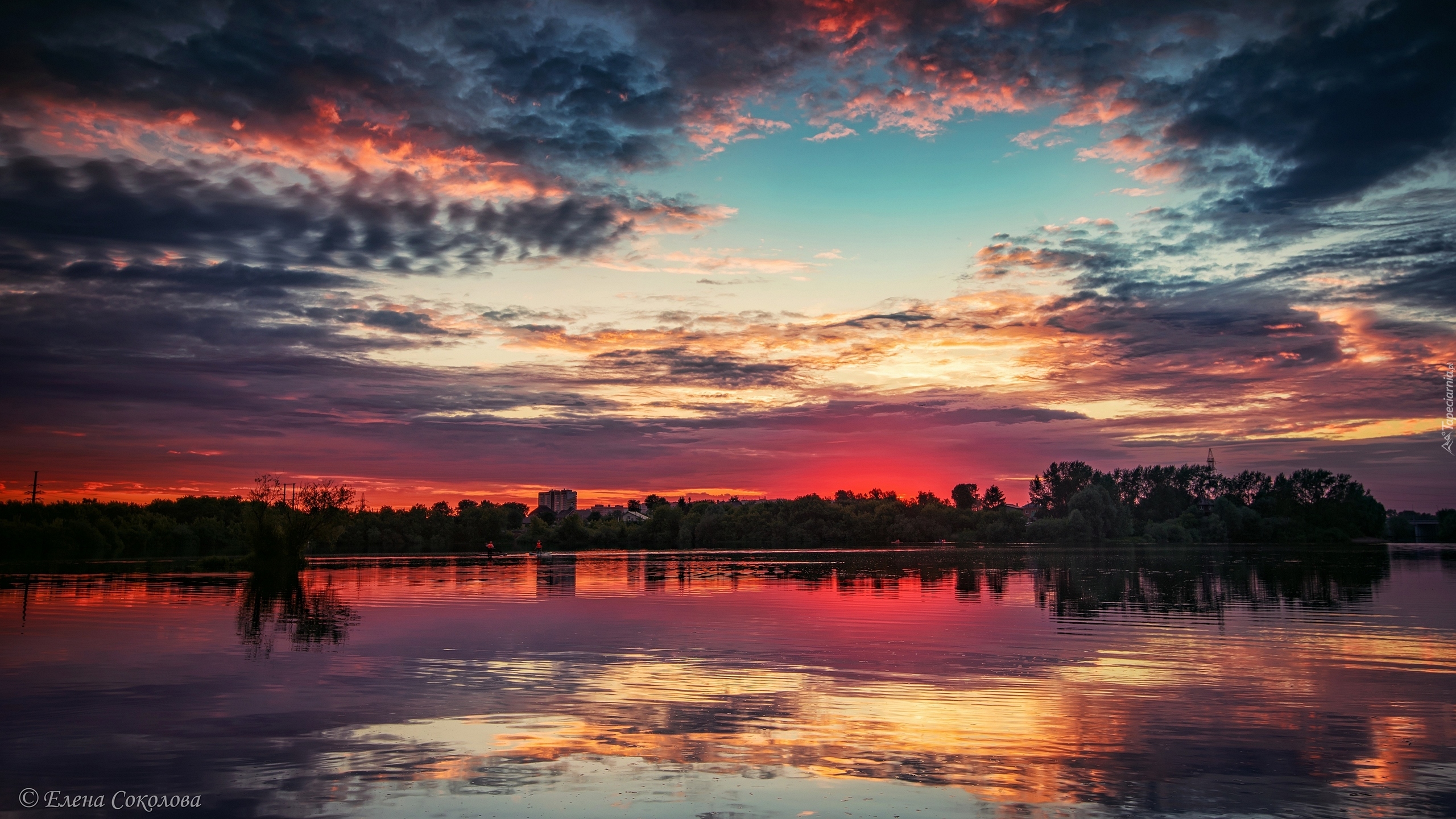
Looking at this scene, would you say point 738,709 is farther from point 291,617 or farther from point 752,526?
point 752,526

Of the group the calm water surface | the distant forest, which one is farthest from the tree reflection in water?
the distant forest

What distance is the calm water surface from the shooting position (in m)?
11.5

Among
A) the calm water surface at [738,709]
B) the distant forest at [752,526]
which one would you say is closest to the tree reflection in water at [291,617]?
the calm water surface at [738,709]

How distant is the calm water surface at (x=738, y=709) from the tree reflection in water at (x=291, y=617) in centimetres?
30

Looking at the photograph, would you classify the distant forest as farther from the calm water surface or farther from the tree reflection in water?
the calm water surface

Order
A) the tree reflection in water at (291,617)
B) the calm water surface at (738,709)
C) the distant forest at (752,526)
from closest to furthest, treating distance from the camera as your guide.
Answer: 1. the calm water surface at (738,709)
2. the tree reflection in water at (291,617)
3. the distant forest at (752,526)

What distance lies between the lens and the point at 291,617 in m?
33.4

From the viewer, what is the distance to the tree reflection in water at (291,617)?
26.3 meters

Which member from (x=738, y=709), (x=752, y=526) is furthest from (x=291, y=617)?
(x=752, y=526)

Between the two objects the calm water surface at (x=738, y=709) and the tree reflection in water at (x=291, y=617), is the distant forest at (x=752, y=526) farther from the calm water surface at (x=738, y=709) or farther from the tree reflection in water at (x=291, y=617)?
the calm water surface at (x=738, y=709)

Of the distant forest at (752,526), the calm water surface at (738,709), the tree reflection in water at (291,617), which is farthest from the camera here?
the distant forest at (752,526)

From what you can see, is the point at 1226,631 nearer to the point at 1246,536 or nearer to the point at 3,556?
the point at 3,556

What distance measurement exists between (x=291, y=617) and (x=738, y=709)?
24.1m

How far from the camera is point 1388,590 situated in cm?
4594
